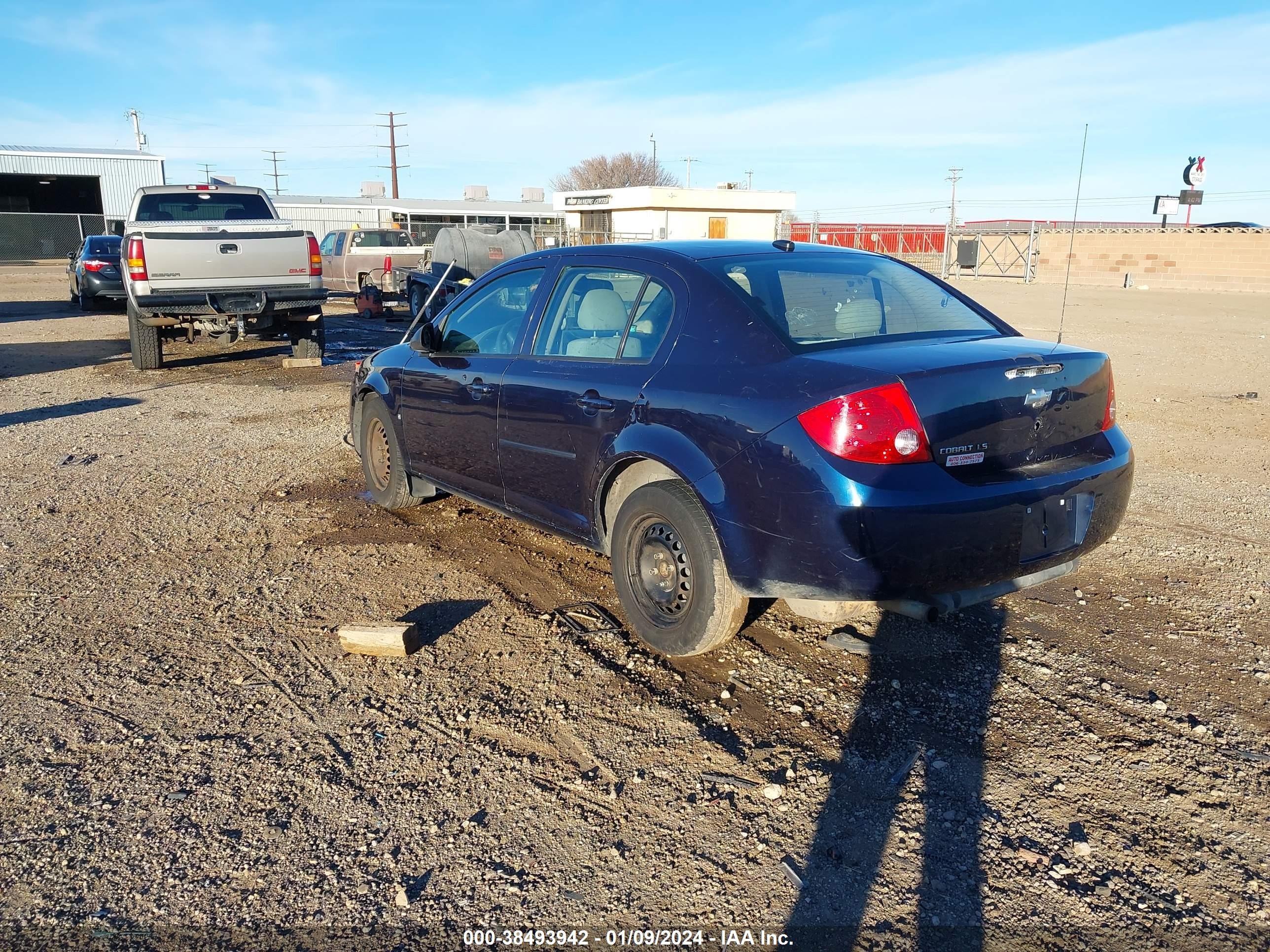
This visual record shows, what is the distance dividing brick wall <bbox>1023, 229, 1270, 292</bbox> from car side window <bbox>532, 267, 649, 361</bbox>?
1272 inches

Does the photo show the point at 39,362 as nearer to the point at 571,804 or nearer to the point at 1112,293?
the point at 571,804

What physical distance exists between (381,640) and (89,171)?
5221cm

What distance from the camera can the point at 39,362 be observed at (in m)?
13.5

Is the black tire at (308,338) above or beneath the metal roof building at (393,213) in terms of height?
beneath

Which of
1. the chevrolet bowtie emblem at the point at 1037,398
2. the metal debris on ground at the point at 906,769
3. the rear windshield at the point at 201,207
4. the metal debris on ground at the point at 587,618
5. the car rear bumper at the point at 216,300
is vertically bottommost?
the metal debris on ground at the point at 906,769

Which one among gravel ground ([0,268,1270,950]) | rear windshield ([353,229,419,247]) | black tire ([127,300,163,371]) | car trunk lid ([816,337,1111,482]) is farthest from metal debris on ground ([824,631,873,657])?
rear windshield ([353,229,419,247])

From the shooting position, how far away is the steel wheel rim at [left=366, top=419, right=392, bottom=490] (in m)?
6.24

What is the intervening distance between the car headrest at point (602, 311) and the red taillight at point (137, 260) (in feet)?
27.4

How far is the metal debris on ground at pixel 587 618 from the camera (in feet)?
14.5

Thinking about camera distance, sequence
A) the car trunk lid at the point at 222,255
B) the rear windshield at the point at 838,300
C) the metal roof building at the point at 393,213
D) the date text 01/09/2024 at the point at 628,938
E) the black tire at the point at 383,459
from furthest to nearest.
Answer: the metal roof building at the point at 393,213 → the car trunk lid at the point at 222,255 → the black tire at the point at 383,459 → the rear windshield at the point at 838,300 → the date text 01/09/2024 at the point at 628,938

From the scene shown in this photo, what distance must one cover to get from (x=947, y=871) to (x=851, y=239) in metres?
48.5

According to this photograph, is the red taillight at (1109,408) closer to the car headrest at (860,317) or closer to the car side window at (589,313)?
the car headrest at (860,317)

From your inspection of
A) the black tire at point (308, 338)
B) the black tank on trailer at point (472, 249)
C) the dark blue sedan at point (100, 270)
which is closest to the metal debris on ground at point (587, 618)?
the black tire at point (308, 338)

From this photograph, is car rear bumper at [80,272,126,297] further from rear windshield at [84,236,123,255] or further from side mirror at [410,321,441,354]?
side mirror at [410,321,441,354]
